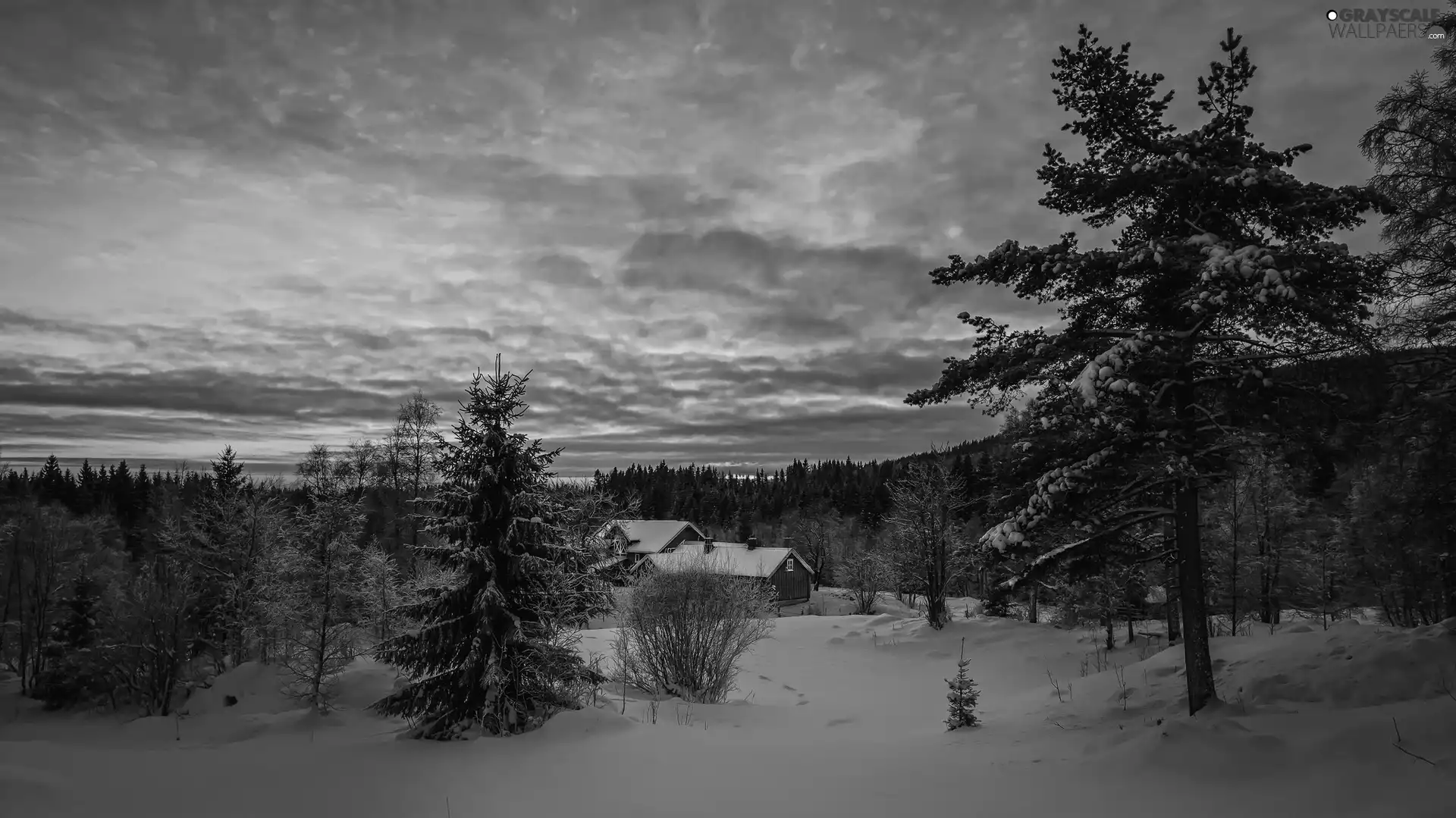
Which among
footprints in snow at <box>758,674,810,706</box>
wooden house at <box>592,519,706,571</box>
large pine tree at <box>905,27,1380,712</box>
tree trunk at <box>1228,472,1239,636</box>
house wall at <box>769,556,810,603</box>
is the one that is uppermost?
large pine tree at <box>905,27,1380,712</box>

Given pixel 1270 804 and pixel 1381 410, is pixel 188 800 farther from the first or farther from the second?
pixel 1381 410

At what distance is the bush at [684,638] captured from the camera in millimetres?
17812

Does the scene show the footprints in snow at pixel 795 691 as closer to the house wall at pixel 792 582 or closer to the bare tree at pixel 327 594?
the bare tree at pixel 327 594

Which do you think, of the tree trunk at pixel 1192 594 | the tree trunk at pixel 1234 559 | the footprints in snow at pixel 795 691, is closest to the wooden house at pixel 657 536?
the footprints in snow at pixel 795 691

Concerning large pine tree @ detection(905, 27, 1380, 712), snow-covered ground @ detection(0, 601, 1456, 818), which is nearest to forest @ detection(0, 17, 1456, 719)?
large pine tree @ detection(905, 27, 1380, 712)

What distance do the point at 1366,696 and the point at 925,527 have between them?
81.1 ft

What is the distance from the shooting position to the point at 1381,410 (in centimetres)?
916

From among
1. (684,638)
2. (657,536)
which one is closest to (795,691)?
(684,638)

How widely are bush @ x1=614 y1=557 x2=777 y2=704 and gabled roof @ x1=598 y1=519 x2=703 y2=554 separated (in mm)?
37543

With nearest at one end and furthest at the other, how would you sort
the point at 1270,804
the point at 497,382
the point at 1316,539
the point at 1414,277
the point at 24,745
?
the point at 1270,804, the point at 1414,277, the point at 24,745, the point at 497,382, the point at 1316,539

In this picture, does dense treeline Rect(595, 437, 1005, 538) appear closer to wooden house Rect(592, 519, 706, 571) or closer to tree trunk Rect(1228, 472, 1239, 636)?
wooden house Rect(592, 519, 706, 571)

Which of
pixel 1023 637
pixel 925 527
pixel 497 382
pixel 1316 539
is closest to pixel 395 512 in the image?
pixel 497 382

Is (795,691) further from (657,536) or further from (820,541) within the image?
(820,541)

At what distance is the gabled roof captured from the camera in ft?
190
